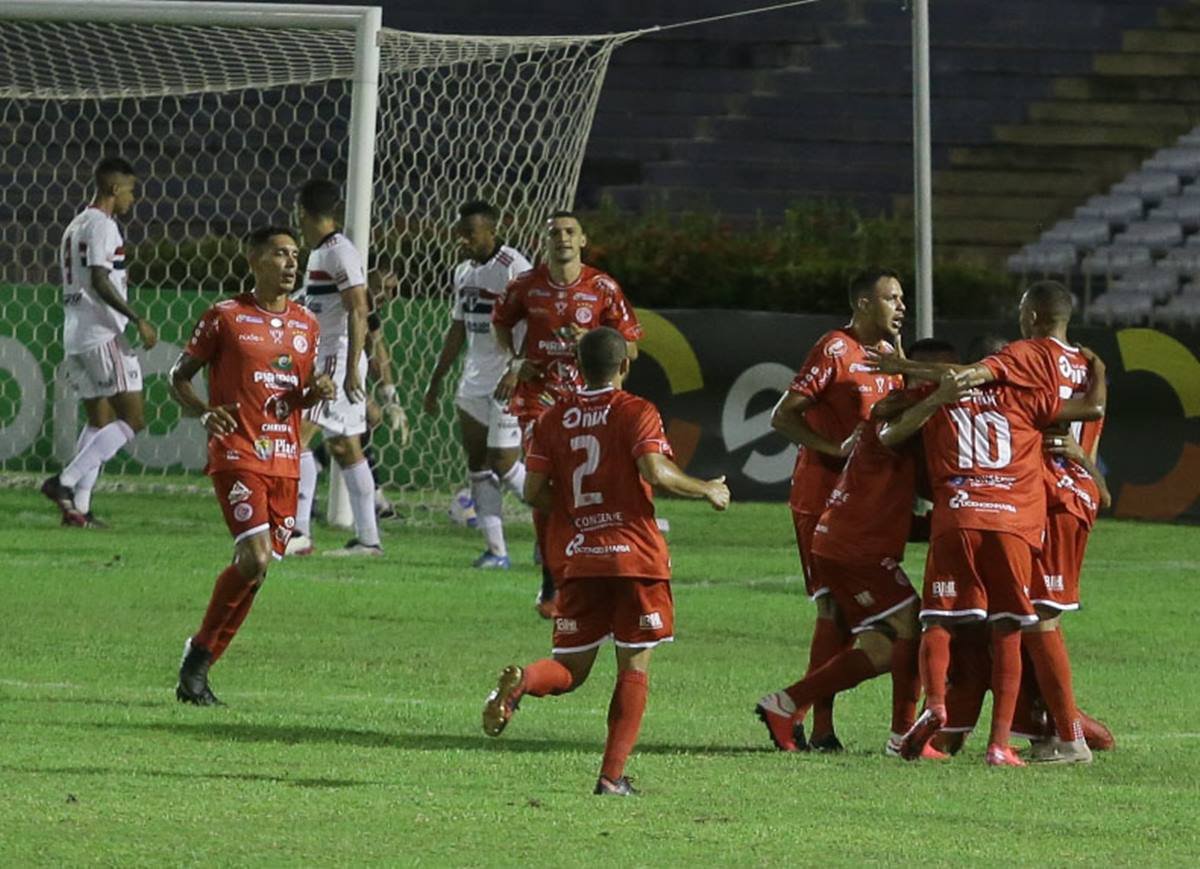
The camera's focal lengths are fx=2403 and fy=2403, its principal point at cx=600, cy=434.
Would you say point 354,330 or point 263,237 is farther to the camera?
point 354,330

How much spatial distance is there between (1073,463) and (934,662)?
1152 millimetres

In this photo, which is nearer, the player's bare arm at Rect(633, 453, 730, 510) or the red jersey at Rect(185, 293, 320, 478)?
the player's bare arm at Rect(633, 453, 730, 510)

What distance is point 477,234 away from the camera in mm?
13703

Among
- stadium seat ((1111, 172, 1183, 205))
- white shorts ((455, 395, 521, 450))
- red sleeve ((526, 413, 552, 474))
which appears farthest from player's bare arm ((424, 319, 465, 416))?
stadium seat ((1111, 172, 1183, 205))

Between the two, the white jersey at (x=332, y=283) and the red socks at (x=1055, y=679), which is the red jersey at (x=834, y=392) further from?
the white jersey at (x=332, y=283)

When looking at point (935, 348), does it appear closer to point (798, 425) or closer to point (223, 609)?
point (798, 425)

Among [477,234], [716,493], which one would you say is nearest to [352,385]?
[477,234]

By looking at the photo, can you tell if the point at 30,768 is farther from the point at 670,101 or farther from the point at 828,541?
the point at 670,101

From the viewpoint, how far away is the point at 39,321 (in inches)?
714

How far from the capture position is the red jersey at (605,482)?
7.36 meters

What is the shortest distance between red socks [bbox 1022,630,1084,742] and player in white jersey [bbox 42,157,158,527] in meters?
8.15

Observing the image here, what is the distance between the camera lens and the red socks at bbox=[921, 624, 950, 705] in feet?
26.3

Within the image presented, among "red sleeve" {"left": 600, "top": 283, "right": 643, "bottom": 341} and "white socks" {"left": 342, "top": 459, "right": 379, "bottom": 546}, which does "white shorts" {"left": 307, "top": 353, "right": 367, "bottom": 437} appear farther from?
"red sleeve" {"left": 600, "top": 283, "right": 643, "bottom": 341}

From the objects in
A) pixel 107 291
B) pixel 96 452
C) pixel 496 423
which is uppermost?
pixel 107 291
